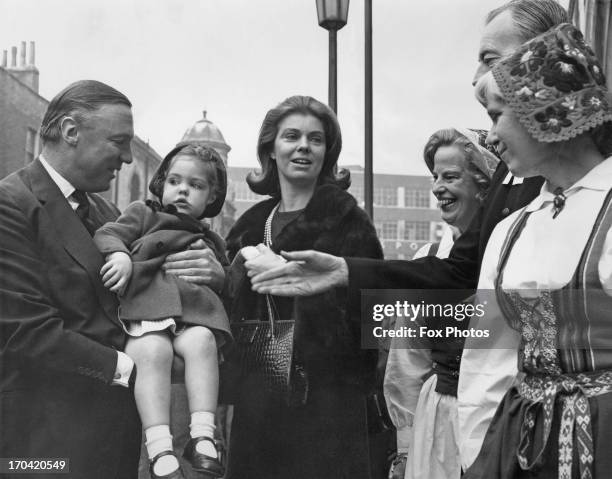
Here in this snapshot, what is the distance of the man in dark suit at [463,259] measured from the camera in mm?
1634

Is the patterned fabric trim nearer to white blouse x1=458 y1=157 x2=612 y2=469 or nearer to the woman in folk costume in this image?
white blouse x1=458 y1=157 x2=612 y2=469

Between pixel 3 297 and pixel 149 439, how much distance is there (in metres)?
0.45

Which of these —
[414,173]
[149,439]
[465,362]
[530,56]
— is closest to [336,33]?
[414,173]

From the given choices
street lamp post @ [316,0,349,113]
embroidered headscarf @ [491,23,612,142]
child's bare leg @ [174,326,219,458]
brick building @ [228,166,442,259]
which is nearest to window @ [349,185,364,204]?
brick building @ [228,166,442,259]

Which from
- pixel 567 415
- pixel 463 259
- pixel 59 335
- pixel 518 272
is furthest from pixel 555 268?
pixel 59 335

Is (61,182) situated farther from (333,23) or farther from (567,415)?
(567,415)

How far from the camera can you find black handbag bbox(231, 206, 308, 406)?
1.78m

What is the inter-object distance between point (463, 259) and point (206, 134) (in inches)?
33.0

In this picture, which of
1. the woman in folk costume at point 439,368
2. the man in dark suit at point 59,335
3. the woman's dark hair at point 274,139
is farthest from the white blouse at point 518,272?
the man in dark suit at point 59,335

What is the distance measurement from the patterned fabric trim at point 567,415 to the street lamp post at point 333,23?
116 centimetres

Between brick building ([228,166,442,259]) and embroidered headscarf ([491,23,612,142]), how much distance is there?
83cm

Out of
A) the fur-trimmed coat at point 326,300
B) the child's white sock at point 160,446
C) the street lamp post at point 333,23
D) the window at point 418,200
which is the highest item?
the street lamp post at point 333,23

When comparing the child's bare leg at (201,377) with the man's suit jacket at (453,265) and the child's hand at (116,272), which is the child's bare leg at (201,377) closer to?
the child's hand at (116,272)

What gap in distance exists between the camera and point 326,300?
1.79 m
